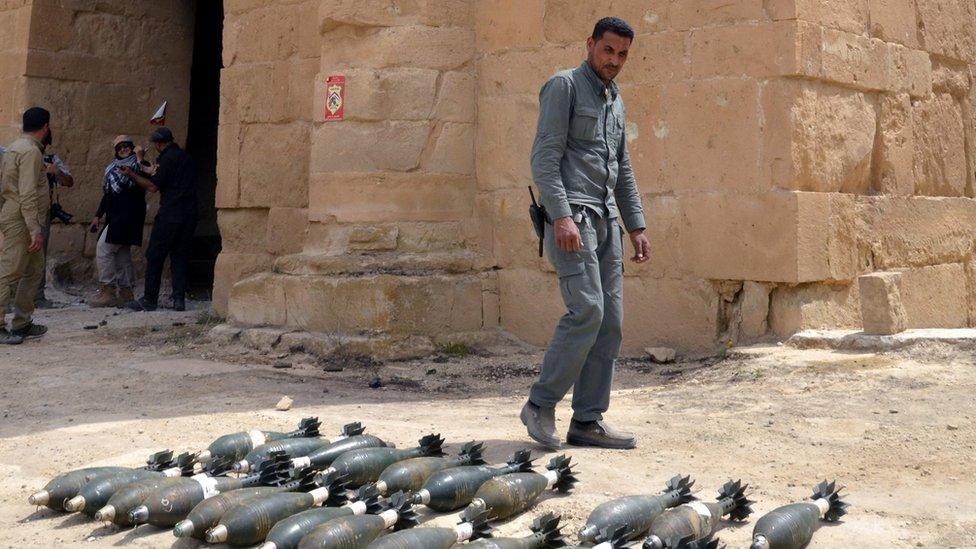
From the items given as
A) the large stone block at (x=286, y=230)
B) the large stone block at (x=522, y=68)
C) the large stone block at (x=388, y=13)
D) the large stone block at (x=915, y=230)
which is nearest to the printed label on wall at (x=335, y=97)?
the large stone block at (x=388, y=13)

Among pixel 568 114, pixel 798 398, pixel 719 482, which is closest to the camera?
pixel 719 482

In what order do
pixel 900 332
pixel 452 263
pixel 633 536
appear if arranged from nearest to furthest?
1. pixel 633 536
2. pixel 900 332
3. pixel 452 263

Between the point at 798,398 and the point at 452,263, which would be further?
the point at 452,263

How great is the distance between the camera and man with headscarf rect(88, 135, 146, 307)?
1084cm

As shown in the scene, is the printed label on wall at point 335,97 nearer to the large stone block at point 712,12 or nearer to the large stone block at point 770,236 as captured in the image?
the large stone block at point 712,12

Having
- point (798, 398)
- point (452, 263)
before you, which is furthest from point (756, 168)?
point (452, 263)

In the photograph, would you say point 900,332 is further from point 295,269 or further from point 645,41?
point 295,269

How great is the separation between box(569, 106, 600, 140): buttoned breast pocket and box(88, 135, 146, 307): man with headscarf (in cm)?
708

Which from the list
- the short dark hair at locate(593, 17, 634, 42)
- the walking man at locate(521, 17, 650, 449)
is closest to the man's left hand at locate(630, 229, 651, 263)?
the walking man at locate(521, 17, 650, 449)

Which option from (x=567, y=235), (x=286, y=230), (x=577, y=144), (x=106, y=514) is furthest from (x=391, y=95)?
(x=106, y=514)

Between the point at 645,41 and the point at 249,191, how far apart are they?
11.9ft

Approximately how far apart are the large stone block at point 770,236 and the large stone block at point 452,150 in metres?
1.71

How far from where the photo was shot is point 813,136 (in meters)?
6.79

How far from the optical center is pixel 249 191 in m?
9.15
